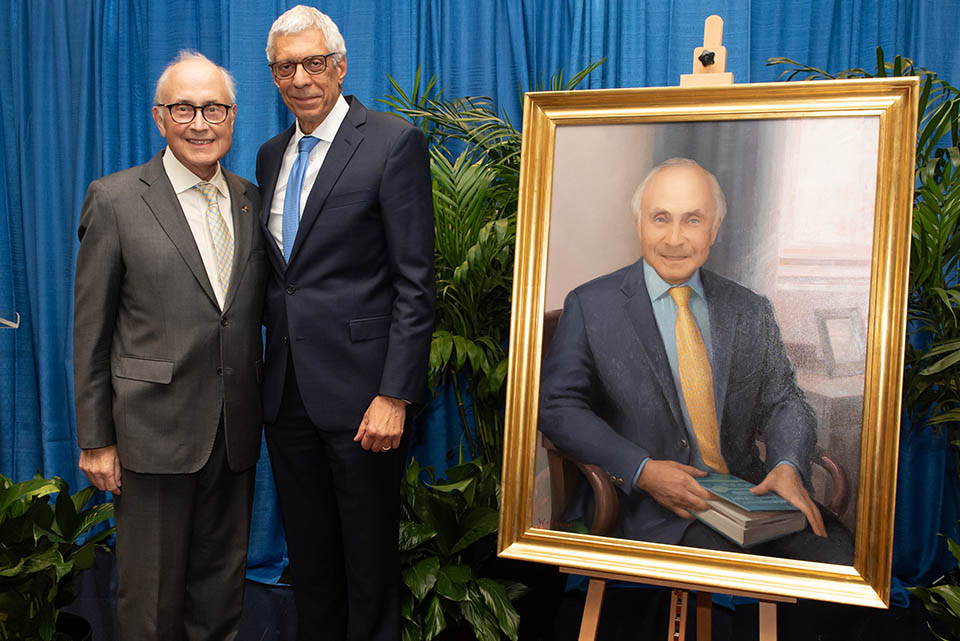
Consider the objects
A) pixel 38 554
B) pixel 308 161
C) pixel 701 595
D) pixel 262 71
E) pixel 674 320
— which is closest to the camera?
pixel 674 320

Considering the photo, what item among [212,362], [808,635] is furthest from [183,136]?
[808,635]

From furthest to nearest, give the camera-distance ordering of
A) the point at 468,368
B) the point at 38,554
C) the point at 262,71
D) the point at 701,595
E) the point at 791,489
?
the point at 262,71
the point at 468,368
the point at 38,554
the point at 701,595
the point at 791,489

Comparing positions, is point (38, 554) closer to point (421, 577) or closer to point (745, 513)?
point (421, 577)

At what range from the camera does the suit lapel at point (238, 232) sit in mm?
1867

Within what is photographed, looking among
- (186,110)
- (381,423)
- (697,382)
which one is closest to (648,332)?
(697,382)

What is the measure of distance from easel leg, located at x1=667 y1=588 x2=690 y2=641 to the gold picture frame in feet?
0.79

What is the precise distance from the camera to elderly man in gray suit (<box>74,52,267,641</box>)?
5.89 feet

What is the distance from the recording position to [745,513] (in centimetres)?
168

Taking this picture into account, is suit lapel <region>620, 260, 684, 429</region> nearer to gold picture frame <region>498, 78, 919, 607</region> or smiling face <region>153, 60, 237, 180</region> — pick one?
gold picture frame <region>498, 78, 919, 607</region>

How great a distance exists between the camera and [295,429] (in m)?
1.91

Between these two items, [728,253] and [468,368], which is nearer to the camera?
[728,253]

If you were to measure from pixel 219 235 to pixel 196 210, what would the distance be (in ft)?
0.30

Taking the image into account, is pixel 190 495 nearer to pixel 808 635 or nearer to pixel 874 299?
pixel 874 299

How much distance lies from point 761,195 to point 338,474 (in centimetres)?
132
